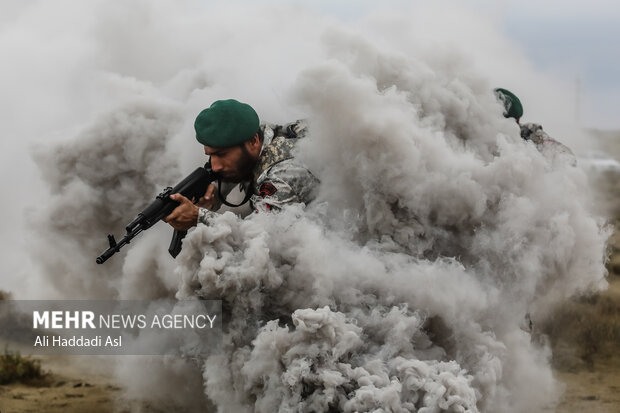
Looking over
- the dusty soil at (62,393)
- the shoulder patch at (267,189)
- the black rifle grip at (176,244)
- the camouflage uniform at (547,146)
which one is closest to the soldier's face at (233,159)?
the shoulder patch at (267,189)

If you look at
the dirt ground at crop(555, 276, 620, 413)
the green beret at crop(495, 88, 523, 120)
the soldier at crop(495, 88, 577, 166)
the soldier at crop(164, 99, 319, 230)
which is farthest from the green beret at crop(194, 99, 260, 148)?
the dirt ground at crop(555, 276, 620, 413)

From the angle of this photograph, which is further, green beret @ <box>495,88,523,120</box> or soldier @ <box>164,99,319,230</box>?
green beret @ <box>495,88,523,120</box>

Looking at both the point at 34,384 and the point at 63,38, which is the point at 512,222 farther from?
the point at 63,38

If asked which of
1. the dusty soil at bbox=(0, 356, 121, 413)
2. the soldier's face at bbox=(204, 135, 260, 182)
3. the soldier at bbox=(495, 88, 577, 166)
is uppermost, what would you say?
the soldier at bbox=(495, 88, 577, 166)

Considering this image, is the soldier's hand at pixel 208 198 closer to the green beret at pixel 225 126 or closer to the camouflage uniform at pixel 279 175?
the camouflage uniform at pixel 279 175

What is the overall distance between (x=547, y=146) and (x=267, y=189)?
3479 millimetres

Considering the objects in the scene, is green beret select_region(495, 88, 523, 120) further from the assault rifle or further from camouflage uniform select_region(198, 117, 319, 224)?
the assault rifle

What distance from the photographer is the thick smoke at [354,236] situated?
5.32m

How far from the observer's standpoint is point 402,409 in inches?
196

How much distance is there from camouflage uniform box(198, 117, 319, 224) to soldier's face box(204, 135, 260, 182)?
99 millimetres

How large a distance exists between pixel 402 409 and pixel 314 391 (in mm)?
594

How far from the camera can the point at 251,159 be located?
6.57 m

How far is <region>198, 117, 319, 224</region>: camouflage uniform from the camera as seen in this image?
6.13 m

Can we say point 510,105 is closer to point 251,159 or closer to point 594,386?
point 251,159
